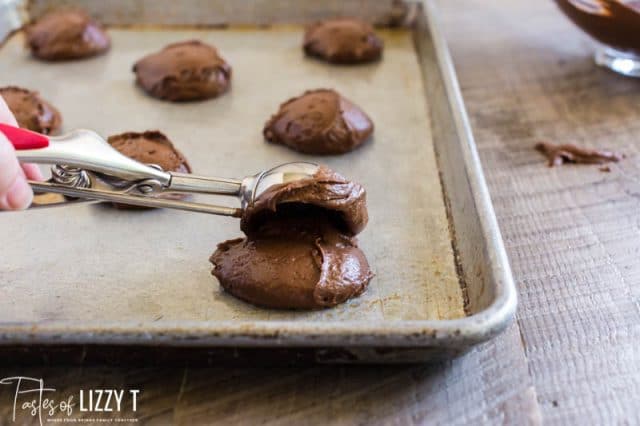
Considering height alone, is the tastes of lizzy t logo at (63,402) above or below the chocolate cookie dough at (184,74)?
below

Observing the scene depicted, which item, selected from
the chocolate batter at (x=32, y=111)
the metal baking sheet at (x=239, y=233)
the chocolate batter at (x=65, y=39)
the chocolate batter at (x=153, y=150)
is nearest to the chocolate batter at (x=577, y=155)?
the metal baking sheet at (x=239, y=233)

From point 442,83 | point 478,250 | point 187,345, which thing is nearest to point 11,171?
point 187,345

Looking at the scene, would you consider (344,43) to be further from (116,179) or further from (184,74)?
(116,179)

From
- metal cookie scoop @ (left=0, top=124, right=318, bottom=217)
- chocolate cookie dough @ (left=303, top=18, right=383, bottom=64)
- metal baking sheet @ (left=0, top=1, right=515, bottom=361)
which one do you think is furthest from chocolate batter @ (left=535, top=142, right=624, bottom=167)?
metal cookie scoop @ (left=0, top=124, right=318, bottom=217)

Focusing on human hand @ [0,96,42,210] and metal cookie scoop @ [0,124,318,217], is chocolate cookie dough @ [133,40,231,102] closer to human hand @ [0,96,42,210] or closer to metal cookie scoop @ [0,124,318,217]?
metal cookie scoop @ [0,124,318,217]

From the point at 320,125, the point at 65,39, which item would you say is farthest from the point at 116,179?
the point at 65,39

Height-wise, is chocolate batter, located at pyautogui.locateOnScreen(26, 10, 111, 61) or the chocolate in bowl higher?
the chocolate in bowl

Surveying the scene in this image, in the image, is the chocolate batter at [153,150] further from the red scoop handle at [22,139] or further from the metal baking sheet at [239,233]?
the red scoop handle at [22,139]
